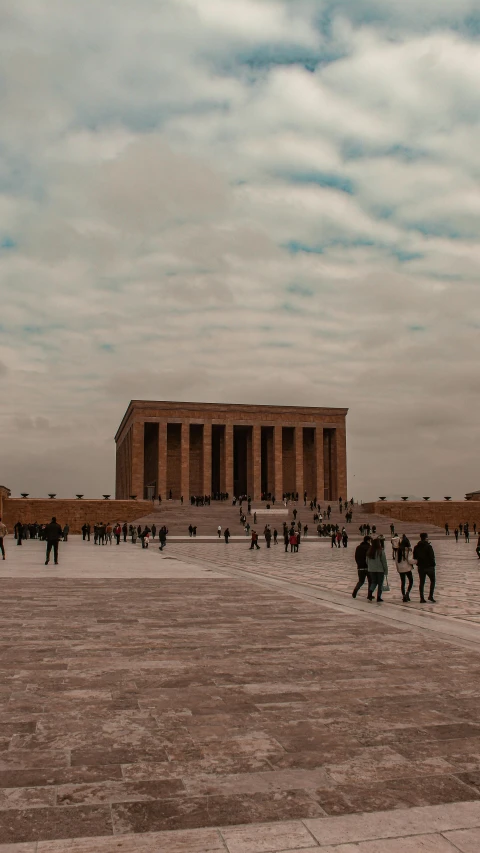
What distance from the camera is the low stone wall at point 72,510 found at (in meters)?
57.3

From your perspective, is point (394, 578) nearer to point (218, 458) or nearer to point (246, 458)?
point (246, 458)

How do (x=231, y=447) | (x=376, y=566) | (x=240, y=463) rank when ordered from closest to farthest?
(x=376, y=566)
(x=231, y=447)
(x=240, y=463)

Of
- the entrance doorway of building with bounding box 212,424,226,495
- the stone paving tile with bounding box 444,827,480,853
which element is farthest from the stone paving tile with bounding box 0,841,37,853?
the entrance doorway of building with bounding box 212,424,226,495

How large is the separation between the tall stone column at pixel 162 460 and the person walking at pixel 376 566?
192 ft

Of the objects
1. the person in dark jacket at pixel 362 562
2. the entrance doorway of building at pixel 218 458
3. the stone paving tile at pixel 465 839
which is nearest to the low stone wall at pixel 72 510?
the entrance doorway of building at pixel 218 458

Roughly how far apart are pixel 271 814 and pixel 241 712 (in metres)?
1.78

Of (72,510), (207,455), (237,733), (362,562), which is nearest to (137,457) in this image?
(207,455)

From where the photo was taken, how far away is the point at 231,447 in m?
72.2

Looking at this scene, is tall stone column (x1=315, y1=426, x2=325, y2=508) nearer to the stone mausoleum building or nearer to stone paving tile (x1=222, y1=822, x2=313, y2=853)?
the stone mausoleum building

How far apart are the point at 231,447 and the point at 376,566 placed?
60.2 meters

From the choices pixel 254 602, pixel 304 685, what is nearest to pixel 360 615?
pixel 254 602

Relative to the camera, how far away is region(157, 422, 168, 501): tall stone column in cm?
7000

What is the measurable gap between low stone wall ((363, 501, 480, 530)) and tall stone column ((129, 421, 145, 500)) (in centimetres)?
2357

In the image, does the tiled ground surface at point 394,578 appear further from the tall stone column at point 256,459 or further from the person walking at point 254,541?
the tall stone column at point 256,459
